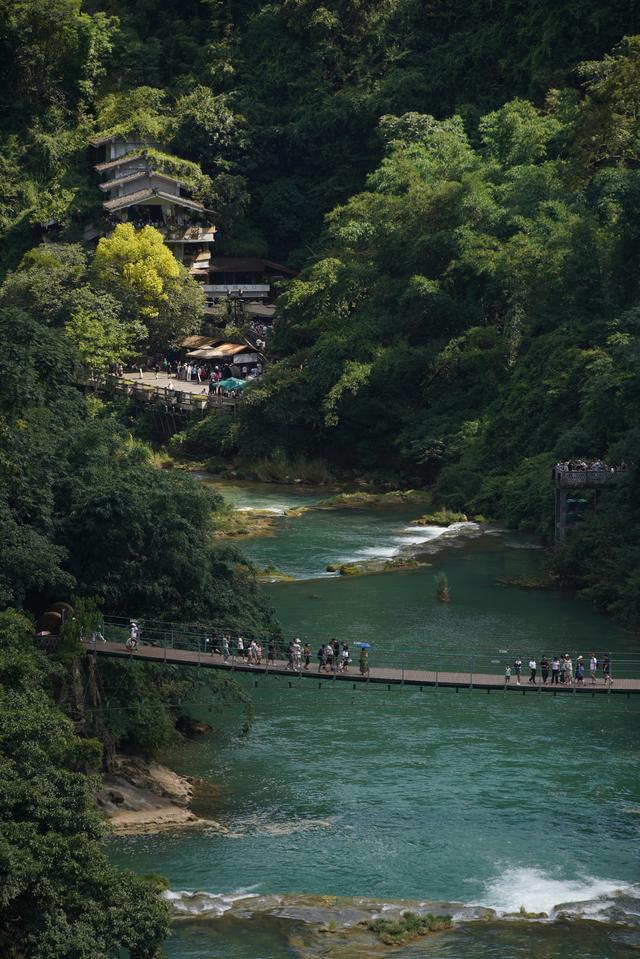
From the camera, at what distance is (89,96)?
376 feet

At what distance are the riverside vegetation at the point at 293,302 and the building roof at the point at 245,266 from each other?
1234 mm

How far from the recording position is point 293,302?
93938mm

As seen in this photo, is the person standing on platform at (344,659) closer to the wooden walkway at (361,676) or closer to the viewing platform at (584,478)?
the wooden walkway at (361,676)

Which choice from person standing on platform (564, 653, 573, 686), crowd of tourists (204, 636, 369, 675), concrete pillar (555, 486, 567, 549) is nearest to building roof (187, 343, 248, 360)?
concrete pillar (555, 486, 567, 549)

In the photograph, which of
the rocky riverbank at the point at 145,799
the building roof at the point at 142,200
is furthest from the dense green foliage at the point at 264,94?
the rocky riverbank at the point at 145,799

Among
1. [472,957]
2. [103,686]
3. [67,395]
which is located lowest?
[472,957]

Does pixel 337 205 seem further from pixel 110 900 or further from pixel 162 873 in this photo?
pixel 110 900

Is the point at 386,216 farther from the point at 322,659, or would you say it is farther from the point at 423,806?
the point at 423,806

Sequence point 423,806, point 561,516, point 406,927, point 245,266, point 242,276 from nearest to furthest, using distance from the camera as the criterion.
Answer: point 406,927 < point 423,806 < point 561,516 < point 245,266 < point 242,276

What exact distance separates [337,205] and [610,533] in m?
45.6

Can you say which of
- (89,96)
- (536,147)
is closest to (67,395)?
(536,147)

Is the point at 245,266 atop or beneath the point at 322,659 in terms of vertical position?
atop

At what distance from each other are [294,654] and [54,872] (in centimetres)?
1304

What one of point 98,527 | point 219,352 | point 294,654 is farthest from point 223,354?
point 294,654
